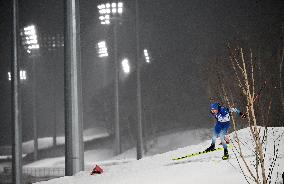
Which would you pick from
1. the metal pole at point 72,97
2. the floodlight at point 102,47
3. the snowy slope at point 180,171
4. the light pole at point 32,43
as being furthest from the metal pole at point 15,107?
the floodlight at point 102,47

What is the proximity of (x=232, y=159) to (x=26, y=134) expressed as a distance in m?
57.3

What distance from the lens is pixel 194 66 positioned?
37.2 m

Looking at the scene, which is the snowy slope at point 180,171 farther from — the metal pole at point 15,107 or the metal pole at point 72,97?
the metal pole at point 15,107

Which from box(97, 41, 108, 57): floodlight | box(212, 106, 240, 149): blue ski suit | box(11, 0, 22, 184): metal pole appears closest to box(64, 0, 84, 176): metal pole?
box(212, 106, 240, 149): blue ski suit

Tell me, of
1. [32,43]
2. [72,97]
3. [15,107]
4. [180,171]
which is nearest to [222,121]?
[180,171]

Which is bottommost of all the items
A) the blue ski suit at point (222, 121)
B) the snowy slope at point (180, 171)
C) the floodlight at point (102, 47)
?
the snowy slope at point (180, 171)

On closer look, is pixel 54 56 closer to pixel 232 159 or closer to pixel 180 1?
pixel 180 1

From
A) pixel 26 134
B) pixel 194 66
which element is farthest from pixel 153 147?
pixel 26 134

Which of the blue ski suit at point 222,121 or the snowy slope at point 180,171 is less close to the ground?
the blue ski suit at point 222,121

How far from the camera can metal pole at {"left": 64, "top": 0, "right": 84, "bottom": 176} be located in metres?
8.59

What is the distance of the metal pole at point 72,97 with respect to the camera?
8586mm

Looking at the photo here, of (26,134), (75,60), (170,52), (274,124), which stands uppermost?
(170,52)

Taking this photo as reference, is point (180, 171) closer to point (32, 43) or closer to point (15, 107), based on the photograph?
point (15, 107)

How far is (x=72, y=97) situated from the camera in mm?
8586
